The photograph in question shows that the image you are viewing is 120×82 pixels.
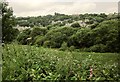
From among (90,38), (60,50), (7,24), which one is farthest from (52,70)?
(90,38)

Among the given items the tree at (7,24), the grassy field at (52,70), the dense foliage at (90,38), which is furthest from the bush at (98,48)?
the grassy field at (52,70)

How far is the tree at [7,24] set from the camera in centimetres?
1795

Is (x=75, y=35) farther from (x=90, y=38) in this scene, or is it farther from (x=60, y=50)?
(x=60, y=50)

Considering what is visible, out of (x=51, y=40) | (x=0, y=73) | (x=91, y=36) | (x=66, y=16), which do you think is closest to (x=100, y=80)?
(x=0, y=73)

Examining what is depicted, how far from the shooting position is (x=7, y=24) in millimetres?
18188

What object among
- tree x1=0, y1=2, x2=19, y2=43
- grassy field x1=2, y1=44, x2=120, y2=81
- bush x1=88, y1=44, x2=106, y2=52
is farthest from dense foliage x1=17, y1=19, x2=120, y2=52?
grassy field x1=2, y1=44, x2=120, y2=81

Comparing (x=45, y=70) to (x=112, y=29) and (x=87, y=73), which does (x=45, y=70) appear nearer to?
(x=87, y=73)

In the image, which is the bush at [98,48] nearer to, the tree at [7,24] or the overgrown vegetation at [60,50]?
the overgrown vegetation at [60,50]

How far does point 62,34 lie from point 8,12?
6.06 metres

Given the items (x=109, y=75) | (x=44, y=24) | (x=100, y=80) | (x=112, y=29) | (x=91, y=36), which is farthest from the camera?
(x=44, y=24)

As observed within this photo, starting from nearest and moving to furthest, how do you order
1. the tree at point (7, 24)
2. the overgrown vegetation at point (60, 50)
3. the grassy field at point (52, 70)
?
→ the grassy field at point (52, 70), the overgrown vegetation at point (60, 50), the tree at point (7, 24)

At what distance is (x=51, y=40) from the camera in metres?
23.3

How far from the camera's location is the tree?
18.0 m

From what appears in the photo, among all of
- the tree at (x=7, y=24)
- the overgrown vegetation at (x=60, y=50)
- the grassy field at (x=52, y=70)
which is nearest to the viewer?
the grassy field at (x=52, y=70)
